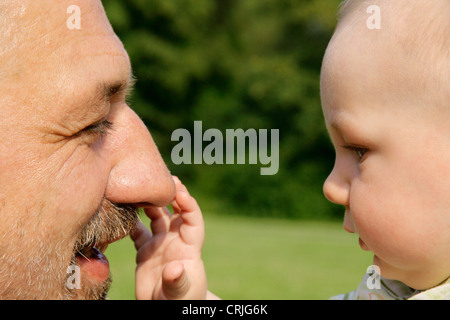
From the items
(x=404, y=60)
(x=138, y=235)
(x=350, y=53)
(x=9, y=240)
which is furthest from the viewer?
(x=138, y=235)

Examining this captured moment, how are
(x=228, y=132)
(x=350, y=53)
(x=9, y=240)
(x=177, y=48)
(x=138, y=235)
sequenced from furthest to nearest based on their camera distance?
1. (x=177, y=48)
2. (x=228, y=132)
3. (x=138, y=235)
4. (x=350, y=53)
5. (x=9, y=240)

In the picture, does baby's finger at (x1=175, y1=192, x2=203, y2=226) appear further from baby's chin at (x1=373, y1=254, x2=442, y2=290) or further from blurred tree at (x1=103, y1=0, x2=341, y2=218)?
blurred tree at (x1=103, y1=0, x2=341, y2=218)

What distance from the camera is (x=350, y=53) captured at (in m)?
1.75

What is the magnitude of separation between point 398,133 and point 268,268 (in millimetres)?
4562

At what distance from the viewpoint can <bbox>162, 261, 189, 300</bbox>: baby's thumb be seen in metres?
1.88

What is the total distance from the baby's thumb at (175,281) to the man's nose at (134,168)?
9.2 inches

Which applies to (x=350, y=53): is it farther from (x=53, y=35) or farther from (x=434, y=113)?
(x=53, y=35)

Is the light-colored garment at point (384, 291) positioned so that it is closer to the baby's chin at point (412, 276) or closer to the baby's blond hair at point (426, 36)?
the baby's chin at point (412, 276)

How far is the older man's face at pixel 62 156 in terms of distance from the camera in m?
1.47

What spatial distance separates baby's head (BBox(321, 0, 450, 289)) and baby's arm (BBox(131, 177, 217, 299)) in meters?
0.61

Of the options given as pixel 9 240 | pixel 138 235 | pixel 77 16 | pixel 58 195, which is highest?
pixel 77 16

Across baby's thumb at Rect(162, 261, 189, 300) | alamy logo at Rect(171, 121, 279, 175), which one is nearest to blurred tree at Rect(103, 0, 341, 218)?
alamy logo at Rect(171, 121, 279, 175)
